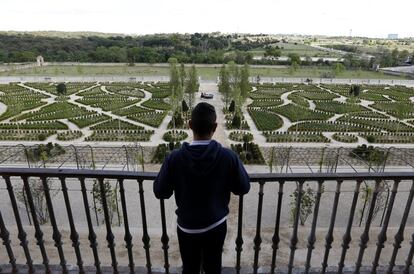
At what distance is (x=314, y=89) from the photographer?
46.6 m

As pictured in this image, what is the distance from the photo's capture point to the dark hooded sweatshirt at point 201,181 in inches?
100

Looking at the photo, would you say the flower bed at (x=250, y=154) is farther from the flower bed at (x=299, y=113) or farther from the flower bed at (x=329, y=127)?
the flower bed at (x=299, y=113)

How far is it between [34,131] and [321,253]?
2507 centimetres

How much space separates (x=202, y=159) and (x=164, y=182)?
1.30ft

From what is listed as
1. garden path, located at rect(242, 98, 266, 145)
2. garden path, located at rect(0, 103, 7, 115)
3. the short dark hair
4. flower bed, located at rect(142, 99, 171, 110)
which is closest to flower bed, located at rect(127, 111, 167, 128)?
flower bed, located at rect(142, 99, 171, 110)

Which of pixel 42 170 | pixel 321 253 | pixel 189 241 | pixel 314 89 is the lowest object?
pixel 314 89

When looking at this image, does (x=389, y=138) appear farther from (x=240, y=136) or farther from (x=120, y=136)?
(x=120, y=136)

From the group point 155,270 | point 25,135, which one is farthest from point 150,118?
point 155,270

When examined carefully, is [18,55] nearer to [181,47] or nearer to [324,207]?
[181,47]

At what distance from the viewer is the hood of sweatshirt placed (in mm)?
2529

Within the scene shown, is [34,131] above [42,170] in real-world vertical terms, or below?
below

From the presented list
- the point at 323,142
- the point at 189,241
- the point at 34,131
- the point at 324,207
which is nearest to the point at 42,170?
the point at 189,241

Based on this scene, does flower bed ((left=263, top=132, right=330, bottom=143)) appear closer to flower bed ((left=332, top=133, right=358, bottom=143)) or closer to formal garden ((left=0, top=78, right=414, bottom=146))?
formal garden ((left=0, top=78, right=414, bottom=146))

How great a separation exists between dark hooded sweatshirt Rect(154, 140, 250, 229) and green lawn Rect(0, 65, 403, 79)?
5658 cm
